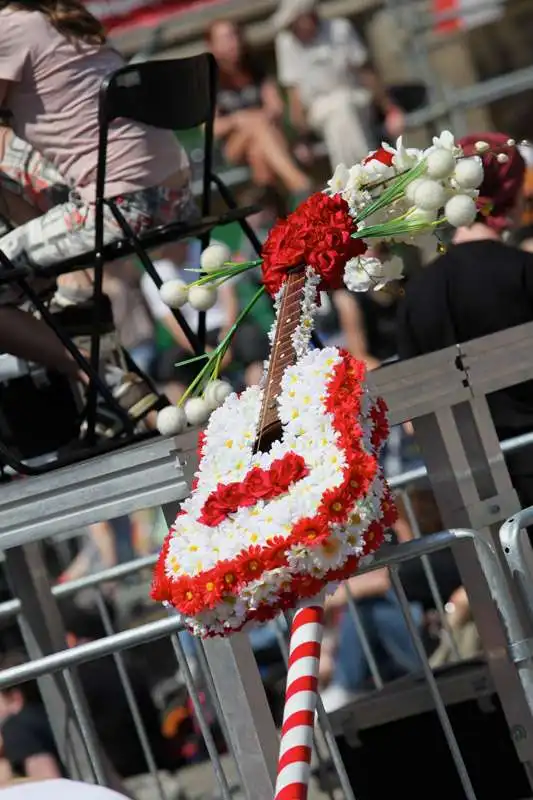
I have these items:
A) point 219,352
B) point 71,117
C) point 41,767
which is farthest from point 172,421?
point 41,767

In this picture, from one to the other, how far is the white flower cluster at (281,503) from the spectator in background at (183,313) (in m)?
4.25

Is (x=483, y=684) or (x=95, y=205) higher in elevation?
(x=95, y=205)

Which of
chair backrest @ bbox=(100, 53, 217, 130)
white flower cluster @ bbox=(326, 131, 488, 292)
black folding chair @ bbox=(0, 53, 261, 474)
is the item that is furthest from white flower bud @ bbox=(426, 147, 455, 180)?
chair backrest @ bbox=(100, 53, 217, 130)

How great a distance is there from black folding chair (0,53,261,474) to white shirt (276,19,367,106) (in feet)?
15.6

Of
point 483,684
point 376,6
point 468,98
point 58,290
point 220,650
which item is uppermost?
point 376,6

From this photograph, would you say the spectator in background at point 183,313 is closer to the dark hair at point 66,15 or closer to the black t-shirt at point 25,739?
the black t-shirt at point 25,739

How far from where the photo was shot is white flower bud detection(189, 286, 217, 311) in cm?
330

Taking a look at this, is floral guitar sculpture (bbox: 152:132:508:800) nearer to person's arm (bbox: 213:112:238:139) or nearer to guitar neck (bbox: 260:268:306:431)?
guitar neck (bbox: 260:268:306:431)

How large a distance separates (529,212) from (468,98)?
4.16 feet

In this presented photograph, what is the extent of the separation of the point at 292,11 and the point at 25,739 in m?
5.23

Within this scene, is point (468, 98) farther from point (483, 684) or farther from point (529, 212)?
point (483, 684)

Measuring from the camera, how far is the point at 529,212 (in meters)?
7.96

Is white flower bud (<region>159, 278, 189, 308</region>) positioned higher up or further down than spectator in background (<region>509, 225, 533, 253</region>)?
further down

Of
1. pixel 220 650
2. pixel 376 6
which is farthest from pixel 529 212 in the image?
pixel 220 650
